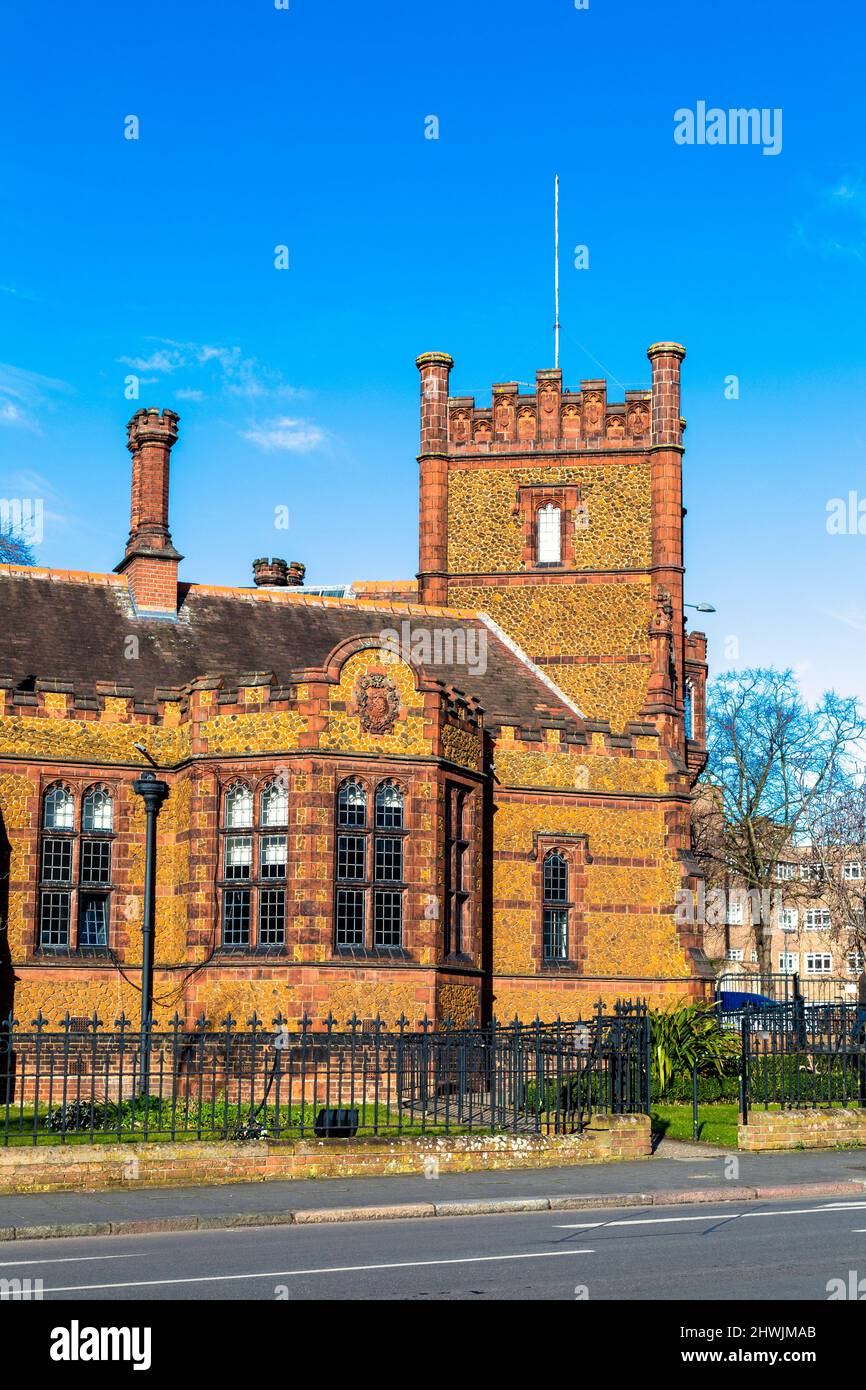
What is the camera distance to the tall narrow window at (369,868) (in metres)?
28.5

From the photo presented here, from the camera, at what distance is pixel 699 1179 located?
19047 millimetres

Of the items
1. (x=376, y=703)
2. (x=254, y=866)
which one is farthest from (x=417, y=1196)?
(x=376, y=703)

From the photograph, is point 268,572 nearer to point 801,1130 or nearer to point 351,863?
point 351,863

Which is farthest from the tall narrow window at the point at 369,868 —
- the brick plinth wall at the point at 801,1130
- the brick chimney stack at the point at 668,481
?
the brick chimney stack at the point at 668,481

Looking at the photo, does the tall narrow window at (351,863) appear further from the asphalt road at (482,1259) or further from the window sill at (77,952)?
the asphalt road at (482,1259)

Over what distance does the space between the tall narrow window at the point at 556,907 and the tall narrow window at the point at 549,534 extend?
361 inches

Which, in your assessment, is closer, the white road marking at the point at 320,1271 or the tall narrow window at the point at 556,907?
the white road marking at the point at 320,1271

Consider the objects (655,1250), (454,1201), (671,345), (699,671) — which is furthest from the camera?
(699,671)

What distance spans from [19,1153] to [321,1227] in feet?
12.7

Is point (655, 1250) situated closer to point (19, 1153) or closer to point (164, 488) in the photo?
point (19, 1153)

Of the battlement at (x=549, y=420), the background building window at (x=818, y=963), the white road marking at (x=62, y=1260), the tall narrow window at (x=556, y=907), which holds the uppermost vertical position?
the battlement at (x=549, y=420)

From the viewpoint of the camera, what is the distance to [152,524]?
114 feet

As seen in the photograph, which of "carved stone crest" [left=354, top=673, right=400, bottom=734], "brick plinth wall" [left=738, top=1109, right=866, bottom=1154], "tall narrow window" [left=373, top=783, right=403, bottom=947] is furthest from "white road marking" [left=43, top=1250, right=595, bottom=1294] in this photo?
"carved stone crest" [left=354, top=673, right=400, bottom=734]
